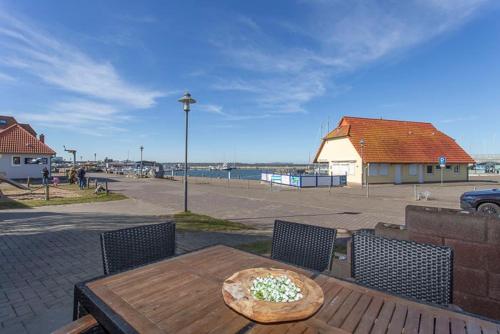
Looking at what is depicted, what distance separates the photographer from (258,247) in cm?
649

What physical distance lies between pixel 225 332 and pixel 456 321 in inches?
57.9

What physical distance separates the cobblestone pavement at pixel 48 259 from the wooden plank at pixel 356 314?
3.13 metres

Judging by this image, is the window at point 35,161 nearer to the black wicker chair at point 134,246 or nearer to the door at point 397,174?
the black wicker chair at point 134,246

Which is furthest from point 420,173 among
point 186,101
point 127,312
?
point 127,312

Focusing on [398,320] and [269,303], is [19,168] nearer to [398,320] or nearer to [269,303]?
[269,303]

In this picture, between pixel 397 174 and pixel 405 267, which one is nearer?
pixel 405 267

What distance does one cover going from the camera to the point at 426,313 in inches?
79.2

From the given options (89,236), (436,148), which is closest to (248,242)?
(89,236)

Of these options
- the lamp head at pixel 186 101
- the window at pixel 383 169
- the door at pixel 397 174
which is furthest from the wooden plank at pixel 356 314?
the door at pixel 397 174

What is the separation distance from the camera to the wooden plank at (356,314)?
73.0 inches

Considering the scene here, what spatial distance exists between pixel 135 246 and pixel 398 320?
2725 mm

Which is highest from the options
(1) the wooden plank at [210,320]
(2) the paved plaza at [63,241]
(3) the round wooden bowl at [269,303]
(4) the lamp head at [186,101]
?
(4) the lamp head at [186,101]

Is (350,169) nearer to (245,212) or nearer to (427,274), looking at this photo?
(245,212)

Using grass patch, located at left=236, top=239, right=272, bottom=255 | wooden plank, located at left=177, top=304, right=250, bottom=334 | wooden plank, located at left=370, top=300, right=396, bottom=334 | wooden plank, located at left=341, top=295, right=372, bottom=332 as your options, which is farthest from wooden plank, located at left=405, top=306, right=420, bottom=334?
grass patch, located at left=236, top=239, right=272, bottom=255
